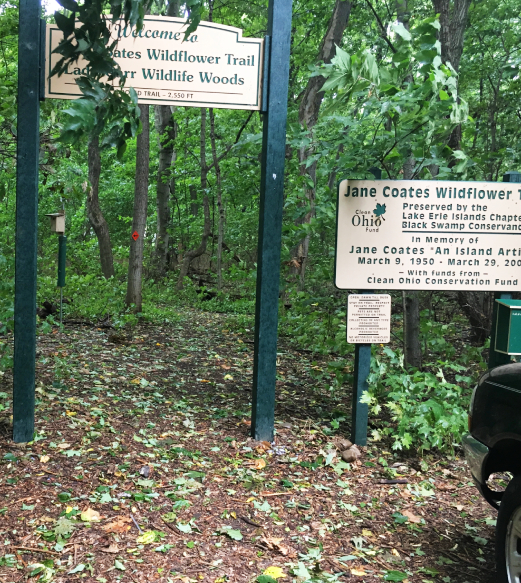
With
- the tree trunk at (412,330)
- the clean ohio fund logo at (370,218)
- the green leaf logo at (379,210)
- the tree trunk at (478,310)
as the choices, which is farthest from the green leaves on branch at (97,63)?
the tree trunk at (478,310)

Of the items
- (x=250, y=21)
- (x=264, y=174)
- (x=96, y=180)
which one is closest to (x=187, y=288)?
(x=96, y=180)

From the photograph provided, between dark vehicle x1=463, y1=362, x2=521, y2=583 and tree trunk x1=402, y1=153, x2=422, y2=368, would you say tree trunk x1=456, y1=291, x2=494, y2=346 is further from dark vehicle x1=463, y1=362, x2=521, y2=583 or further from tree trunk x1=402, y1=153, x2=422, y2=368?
dark vehicle x1=463, y1=362, x2=521, y2=583

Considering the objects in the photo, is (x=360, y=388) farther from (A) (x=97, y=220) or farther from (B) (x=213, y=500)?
(A) (x=97, y=220)

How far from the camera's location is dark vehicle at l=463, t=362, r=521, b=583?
2799 millimetres

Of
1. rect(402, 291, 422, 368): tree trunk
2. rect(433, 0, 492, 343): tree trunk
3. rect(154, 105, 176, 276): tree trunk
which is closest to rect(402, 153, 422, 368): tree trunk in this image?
rect(402, 291, 422, 368): tree trunk

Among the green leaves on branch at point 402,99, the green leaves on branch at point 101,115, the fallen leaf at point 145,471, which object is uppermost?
the green leaves on branch at point 402,99

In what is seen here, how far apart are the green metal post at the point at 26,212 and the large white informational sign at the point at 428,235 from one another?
2477mm

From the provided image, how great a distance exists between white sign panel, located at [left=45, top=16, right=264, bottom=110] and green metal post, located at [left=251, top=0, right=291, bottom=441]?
144mm

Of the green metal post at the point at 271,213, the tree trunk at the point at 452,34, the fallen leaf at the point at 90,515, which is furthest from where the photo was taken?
the tree trunk at the point at 452,34

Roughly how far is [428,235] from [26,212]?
10.8 feet

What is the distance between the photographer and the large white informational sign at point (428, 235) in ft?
16.1

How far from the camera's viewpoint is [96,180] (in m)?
18.3

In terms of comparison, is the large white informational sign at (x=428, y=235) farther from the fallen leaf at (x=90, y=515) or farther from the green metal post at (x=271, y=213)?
the fallen leaf at (x=90, y=515)

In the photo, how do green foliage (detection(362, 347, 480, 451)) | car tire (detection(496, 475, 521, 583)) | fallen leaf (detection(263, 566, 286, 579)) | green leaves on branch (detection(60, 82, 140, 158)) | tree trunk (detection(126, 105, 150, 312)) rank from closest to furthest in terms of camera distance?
car tire (detection(496, 475, 521, 583)) < green leaves on branch (detection(60, 82, 140, 158)) < fallen leaf (detection(263, 566, 286, 579)) < green foliage (detection(362, 347, 480, 451)) < tree trunk (detection(126, 105, 150, 312))
